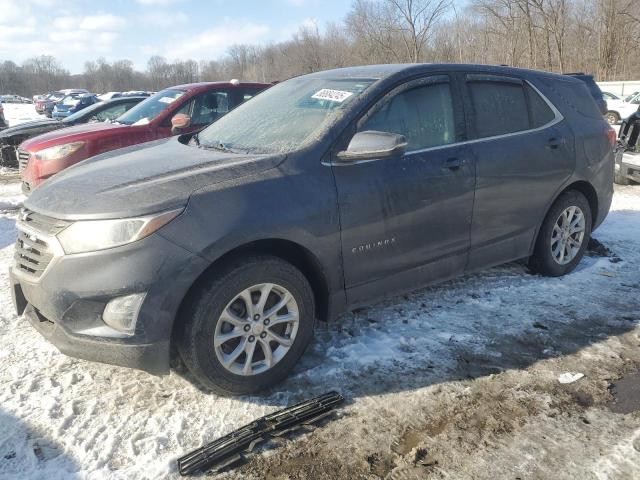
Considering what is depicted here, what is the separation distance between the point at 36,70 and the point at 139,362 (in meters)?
122

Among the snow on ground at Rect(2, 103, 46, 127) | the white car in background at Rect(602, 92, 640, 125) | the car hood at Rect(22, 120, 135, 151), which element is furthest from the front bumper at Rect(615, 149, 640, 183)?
the snow on ground at Rect(2, 103, 46, 127)

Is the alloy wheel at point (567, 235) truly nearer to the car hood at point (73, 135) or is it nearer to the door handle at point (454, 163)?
the door handle at point (454, 163)

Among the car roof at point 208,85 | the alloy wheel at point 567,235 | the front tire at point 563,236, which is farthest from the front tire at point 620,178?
the car roof at point 208,85

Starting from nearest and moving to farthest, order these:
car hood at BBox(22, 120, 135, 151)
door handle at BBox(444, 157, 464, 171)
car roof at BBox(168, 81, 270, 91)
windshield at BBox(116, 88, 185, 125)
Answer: door handle at BBox(444, 157, 464, 171)
car hood at BBox(22, 120, 135, 151)
windshield at BBox(116, 88, 185, 125)
car roof at BBox(168, 81, 270, 91)

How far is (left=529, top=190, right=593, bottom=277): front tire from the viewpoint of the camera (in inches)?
171

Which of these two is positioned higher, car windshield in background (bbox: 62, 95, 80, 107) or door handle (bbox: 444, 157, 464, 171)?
car windshield in background (bbox: 62, 95, 80, 107)

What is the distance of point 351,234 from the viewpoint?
305 centimetres

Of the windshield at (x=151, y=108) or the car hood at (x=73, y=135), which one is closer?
the car hood at (x=73, y=135)

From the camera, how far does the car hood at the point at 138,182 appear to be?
8.36ft

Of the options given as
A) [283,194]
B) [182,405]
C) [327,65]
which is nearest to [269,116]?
[283,194]

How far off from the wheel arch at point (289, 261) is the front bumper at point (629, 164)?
662 centimetres

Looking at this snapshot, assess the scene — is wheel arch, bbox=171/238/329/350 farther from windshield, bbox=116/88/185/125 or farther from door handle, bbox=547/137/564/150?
windshield, bbox=116/88/185/125

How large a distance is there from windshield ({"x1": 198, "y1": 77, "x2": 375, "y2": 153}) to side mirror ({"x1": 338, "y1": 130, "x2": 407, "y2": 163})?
0.23 metres

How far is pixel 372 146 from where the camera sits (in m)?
2.97
